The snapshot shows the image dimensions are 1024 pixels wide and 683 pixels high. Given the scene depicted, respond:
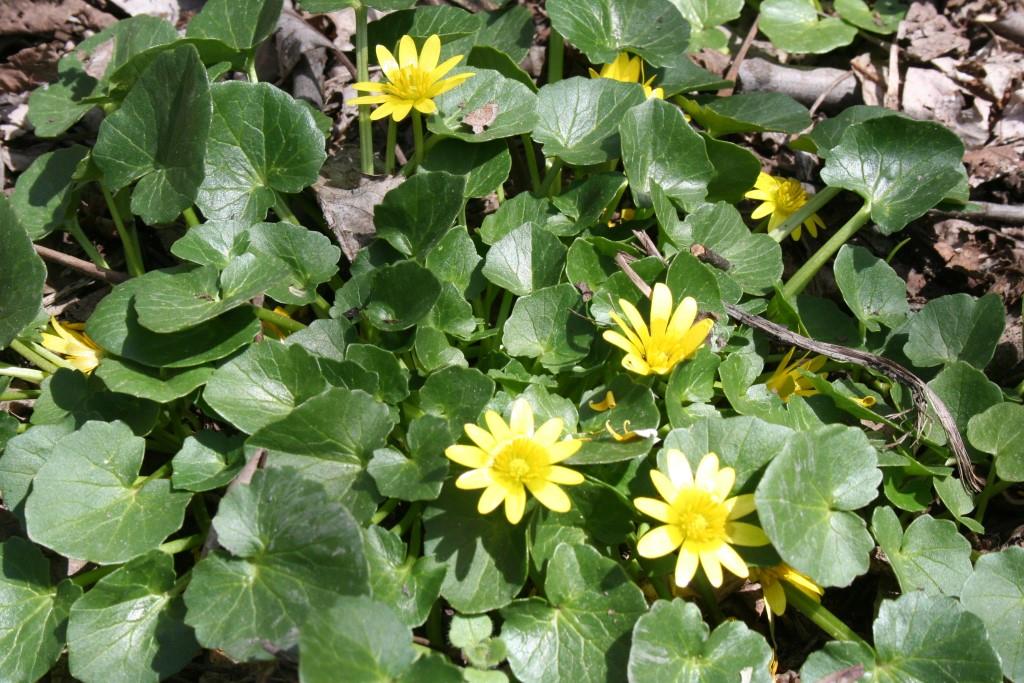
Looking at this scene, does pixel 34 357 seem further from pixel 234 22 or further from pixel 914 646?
pixel 914 646

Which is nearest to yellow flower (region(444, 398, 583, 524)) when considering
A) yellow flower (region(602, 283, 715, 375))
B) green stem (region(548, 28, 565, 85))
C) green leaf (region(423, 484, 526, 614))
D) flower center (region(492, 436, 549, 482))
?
flower center (region(492, 436, 549, 482))

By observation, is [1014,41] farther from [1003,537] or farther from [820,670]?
[820,670]

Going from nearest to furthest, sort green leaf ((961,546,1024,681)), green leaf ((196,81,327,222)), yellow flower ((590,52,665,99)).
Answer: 1. green leaf ((961,546,1024,681))
2. green leaf ((196,81,327,222))
3. yellow flower ((590,52,665,99))

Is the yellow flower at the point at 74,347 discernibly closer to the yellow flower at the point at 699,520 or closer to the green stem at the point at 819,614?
the yellow flower at the point at 699,520

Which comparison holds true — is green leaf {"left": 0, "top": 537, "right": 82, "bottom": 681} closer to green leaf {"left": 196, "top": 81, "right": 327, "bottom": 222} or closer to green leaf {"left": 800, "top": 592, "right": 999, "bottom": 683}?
green leaf {"left": 196, "top": 81, "right": 327, "bottom": 222}

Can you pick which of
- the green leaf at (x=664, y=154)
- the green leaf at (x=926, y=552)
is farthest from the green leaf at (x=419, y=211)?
the green leaf at (x=926, y=552)

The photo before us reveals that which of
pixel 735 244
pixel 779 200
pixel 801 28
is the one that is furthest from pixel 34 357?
pixel 801 28

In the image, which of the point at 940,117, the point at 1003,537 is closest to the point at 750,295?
the point at 1003,537

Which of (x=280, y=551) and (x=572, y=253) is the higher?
(x=572, y=253)
